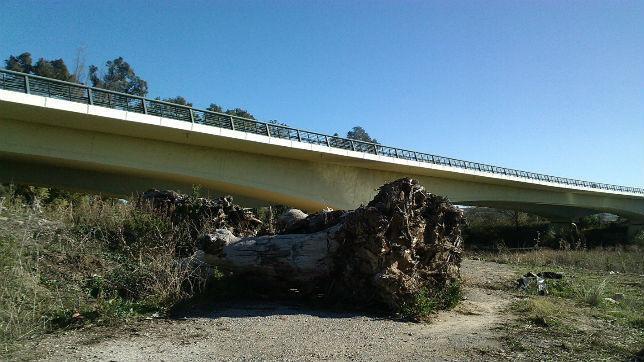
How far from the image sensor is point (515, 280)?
12.8 meters

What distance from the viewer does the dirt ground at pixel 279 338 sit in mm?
5504

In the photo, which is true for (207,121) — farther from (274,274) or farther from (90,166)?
(274,274)

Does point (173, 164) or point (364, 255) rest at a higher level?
point (173, 164)

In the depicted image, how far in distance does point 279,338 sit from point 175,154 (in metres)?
18.7

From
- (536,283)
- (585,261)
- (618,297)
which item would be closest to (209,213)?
(536,283)

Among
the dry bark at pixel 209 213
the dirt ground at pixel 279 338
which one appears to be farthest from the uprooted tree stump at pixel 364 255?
the dry bark at pixel 209 213

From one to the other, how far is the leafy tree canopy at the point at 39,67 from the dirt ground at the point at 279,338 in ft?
152

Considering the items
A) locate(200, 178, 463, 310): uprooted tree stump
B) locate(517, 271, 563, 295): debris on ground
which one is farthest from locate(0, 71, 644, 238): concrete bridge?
locate(200, 178, 463, 310): uprooted tree stump

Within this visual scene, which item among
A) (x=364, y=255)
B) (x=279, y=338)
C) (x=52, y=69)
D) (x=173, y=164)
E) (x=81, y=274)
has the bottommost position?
(x=279, y=338)

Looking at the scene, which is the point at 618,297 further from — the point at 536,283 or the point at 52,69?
the point at 52,69

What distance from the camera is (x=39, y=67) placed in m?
50.5

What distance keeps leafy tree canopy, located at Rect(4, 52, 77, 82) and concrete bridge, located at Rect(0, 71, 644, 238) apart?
27.3 m

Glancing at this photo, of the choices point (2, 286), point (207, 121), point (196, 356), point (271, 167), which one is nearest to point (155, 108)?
point (207, 121)

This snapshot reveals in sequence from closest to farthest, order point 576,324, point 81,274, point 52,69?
point 576,324
point 81,274
point 52,69
